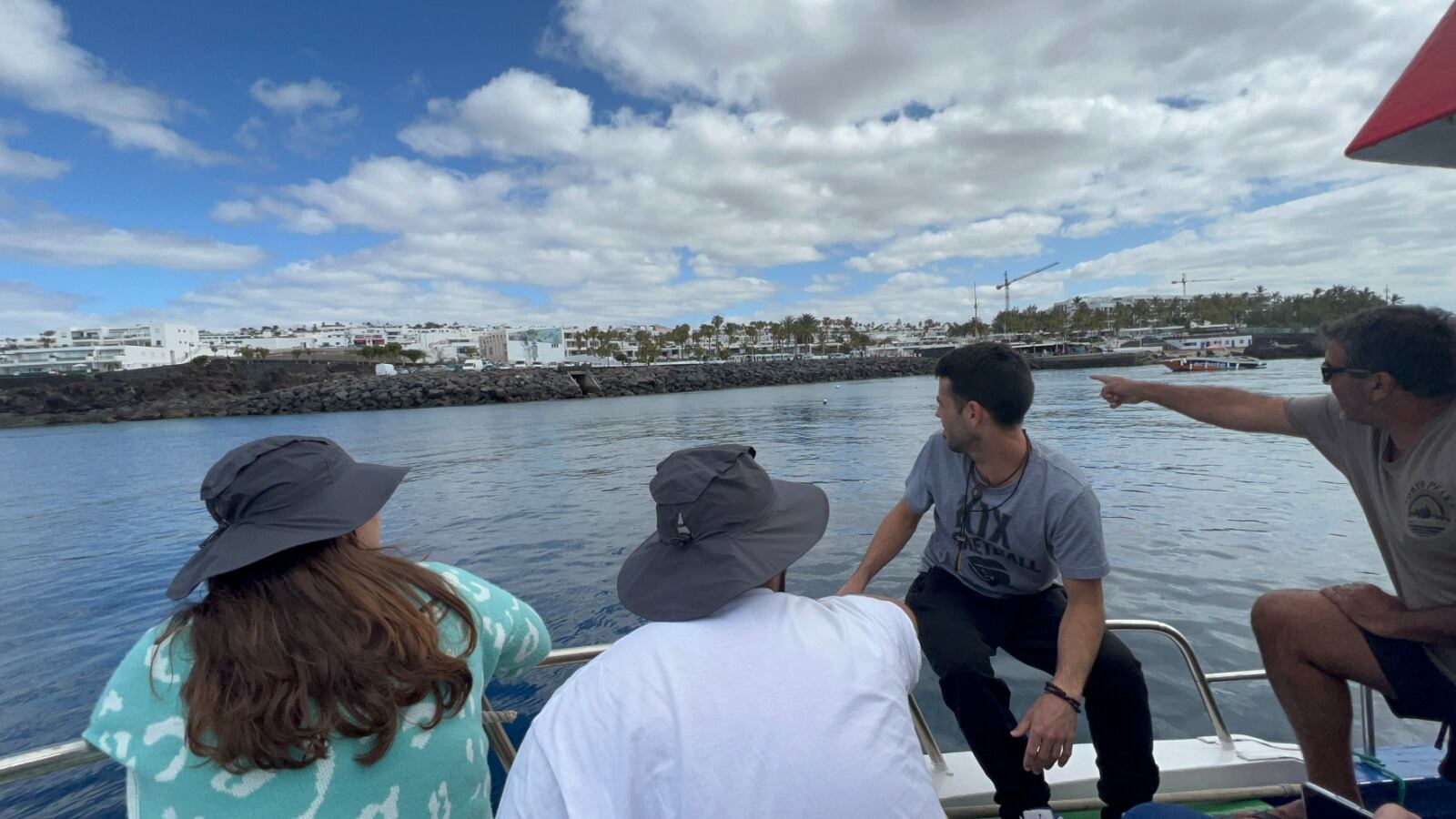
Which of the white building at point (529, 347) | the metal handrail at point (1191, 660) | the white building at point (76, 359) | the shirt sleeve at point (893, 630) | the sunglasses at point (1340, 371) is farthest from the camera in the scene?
the white building at point (529, 347)

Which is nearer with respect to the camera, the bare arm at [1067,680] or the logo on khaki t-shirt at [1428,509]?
the logo on khaki t-shirt at [1428,509]

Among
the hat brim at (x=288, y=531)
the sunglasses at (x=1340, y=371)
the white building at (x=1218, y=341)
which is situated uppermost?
the sunglasses at (x=1340, y=371)

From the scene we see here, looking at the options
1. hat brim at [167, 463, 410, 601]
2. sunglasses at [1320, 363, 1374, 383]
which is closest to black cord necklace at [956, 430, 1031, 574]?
sunglasses at [1320, 363, 1374, 383]

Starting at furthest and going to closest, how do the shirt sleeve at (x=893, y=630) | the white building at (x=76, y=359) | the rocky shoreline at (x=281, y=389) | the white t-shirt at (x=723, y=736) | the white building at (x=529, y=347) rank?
1. the white building at (x=529, y=347)
2. the white building at (x=76, y=359)
3. the rocky shoreline at (x=281, y=389)
4. the shirt sleeve at (x=893, y=630)
5. the white t-shirt at (x=723, y=736)

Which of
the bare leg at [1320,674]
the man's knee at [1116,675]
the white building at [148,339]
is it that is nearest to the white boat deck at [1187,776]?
the bare leg at [1320,674]

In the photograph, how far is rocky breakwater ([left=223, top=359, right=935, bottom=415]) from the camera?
207ft

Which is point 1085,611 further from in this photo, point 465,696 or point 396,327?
point 396,327

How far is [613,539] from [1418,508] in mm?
8947

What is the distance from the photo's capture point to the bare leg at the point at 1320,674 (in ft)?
6.70

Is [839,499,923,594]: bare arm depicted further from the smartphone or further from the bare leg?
the smartphone

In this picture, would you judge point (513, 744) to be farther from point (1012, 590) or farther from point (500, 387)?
point (500, 387)

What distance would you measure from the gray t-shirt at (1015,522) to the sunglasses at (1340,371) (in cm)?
76

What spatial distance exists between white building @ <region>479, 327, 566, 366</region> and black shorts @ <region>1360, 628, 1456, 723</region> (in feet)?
363

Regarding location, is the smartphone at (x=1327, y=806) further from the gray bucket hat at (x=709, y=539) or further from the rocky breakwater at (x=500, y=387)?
the rocky breakwater at (x=500, y=387)
